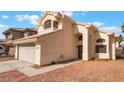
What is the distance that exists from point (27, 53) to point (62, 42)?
4.73m

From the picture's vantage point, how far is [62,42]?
16266 mm

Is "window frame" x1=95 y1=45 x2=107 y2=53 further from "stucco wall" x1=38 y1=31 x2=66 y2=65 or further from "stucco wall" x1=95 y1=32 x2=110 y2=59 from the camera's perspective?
"stucco wall" x1=38 y1=31 x2=66 y2=65

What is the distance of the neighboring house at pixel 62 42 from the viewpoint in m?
13.6

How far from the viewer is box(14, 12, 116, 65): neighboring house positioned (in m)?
13.6

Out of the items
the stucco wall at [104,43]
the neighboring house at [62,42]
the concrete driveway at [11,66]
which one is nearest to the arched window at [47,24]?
the neighboring house at [62,42]

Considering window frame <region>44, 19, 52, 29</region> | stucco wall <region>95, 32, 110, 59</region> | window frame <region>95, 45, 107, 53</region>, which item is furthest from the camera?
window frame <region>95, 45, 107, 53</region>

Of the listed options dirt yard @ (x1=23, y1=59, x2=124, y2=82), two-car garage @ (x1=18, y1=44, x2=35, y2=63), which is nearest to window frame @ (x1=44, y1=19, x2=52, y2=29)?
two-car garage @ (x1=18, y1=44, x2=35, y2=63)

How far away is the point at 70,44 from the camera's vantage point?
1833 centimetres

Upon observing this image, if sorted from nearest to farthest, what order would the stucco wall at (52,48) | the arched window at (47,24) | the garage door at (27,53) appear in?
the stucco wall at (52,48) < the garage door at (27,53) < the arched window at (47,24)

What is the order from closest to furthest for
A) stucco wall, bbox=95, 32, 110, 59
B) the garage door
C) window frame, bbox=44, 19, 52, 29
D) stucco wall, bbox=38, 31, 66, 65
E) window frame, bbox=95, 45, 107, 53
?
stucco wall, bbox=38, 31, 66, 65, the garage door, window frame, bbox=44, 19, 52, 29, stucco wall, bbox=95, 32, 110, 59, window frame, bbox=95, 45, 107, 53

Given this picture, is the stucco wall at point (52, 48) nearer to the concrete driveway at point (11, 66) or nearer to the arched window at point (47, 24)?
the concrete driveway at point (11, 66)

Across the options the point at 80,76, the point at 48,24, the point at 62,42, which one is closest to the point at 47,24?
the point at 48,24
